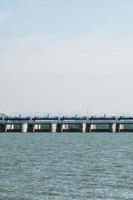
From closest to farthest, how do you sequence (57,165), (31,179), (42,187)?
1. (42,187)
2. (31,179)
3. (57,165)

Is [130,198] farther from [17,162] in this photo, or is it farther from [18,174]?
[17,162]

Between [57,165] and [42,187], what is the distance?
2090 centimetres

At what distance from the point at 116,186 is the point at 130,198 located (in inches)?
247

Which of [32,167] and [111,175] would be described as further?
[32,167]

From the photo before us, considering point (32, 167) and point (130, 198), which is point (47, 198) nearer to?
point (130, 198)

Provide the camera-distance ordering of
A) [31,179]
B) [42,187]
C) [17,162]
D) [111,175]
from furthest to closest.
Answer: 1. [17,162]
2. [111,175]
3. [31,179]
4. [42,187]

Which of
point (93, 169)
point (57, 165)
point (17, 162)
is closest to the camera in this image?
point (93, 169)

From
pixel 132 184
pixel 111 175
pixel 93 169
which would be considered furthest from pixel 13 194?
pixel 93 169

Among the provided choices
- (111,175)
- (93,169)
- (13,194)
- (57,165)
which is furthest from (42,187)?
(57,165)

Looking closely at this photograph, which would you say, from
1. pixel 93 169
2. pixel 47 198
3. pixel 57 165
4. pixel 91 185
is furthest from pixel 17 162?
pixel 47 198

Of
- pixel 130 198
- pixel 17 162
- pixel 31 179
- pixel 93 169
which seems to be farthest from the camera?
pixel 17 162

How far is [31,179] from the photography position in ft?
173

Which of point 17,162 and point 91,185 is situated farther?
point 17,162

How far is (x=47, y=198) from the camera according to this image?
1678 inches
